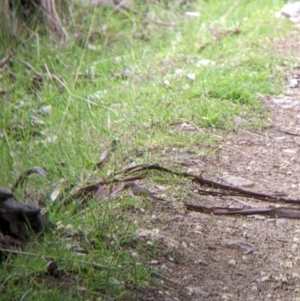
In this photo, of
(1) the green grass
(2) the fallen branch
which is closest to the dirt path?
(2) the fallen branch

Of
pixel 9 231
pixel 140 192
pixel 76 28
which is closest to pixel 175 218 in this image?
pixel 140 192

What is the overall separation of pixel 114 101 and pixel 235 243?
203 centimetres

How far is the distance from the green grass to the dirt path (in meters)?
0.14

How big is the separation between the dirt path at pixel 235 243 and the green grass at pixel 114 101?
0.14 meters

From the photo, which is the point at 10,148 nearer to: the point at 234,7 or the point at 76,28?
the point at 76,28

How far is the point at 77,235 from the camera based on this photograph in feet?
11.7

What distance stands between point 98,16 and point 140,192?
342cm

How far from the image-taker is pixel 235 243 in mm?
3660

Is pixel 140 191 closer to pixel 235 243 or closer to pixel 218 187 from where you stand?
pixel 218 187

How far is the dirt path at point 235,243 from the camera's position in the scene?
3314mm

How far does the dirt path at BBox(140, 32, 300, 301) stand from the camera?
10.9 feet

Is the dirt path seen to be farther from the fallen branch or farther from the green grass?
the green grass

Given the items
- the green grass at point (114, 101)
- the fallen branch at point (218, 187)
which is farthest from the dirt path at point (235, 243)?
the green grass at point (114, 101)

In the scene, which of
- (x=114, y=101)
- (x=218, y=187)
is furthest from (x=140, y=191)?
(x=114, y=101)
